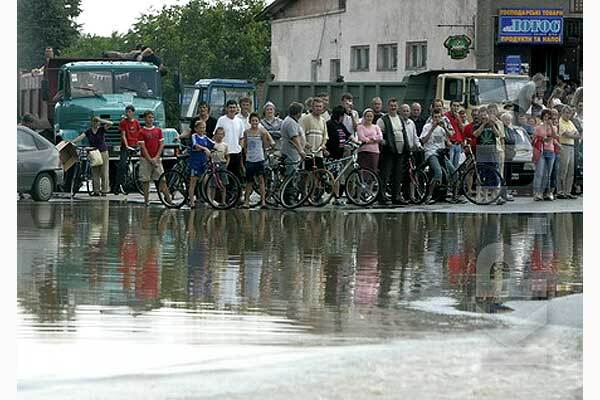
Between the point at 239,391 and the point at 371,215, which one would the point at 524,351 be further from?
the point at 371,215

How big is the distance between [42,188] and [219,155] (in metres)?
4.24

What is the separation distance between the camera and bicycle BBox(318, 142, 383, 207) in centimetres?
2677

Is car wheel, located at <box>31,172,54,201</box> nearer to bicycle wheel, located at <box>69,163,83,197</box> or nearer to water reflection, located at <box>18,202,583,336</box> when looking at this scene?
bicycle wheel, located at <box>69,163,83,197</box>

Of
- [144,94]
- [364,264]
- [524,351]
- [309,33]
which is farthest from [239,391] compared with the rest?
[309,33]

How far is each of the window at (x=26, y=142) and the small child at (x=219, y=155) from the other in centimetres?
430

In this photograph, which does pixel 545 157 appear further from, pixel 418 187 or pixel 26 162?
pixel 26 162

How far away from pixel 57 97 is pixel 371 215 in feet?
38.6

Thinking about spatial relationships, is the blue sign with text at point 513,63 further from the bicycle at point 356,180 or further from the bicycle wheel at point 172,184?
the bicycle wheel at point 172,184

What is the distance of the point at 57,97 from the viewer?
113 feet

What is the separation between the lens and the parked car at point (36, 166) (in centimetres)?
2867

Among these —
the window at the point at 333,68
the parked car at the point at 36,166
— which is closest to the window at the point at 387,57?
the window at the point at 333,68

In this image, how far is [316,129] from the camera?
1054 inches

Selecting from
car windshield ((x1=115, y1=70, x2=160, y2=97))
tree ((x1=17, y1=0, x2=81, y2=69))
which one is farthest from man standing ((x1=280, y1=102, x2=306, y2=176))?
tree ((x1=17, y1=0, x2=81, y2=69))

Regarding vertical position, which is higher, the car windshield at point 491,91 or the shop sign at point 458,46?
the shop sign at point 458,46
